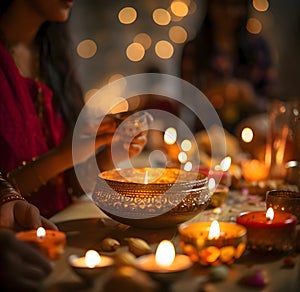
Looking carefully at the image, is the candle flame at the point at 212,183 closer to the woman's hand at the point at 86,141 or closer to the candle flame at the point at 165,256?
the woman's hand at the point at 86,141

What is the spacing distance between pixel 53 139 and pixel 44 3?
447 mm

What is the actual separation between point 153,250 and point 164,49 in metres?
4.61

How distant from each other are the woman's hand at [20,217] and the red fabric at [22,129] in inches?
25.1

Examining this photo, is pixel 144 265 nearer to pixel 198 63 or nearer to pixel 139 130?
pixel 139 130

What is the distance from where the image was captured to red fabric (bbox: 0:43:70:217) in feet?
5.46

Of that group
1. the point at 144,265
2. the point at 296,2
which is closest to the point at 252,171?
the point at 144,265

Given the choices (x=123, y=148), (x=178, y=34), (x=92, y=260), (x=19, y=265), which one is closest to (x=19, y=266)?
(x=19, y=265)

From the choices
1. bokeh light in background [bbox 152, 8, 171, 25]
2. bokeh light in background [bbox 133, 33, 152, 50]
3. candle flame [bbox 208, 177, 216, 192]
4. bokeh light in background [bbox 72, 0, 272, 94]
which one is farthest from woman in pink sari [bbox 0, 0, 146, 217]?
bokeh light in background [bbox 152, 8, 171, 25]

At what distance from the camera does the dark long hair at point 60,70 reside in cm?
197

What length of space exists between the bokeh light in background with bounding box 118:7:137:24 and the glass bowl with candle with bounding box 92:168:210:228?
421 cm

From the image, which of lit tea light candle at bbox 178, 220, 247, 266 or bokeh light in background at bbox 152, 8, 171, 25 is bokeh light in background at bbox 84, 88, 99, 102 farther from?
lit tea light candle at bbox 178, 220, 247, 266

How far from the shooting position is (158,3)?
542 cm

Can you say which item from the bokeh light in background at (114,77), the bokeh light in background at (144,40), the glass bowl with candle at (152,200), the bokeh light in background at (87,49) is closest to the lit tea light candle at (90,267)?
the glass bowl with candle at (152,200)

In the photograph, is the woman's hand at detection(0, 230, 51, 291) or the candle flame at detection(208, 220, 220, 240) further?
the candle flame at detection(208, 220, 220, 240)
